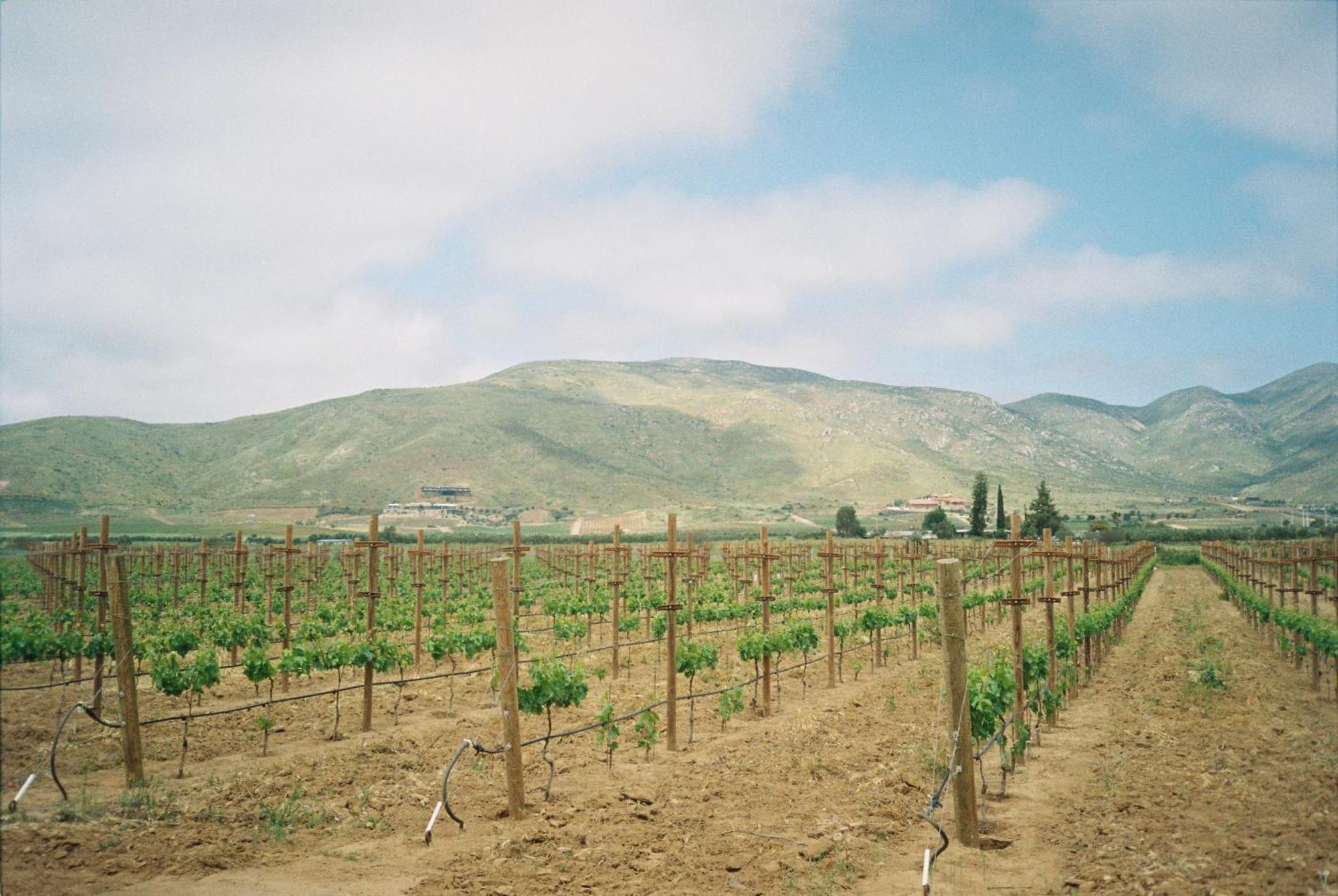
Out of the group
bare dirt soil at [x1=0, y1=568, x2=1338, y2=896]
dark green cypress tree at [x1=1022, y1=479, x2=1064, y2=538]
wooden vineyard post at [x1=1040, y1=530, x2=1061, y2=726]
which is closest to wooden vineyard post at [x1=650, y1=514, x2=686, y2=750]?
bare dirt soil at [x1=0, y1=568, x2=1338, y2=896]

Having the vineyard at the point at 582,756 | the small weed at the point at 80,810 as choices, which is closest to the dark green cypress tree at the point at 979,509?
the vineyard at the point at 582,756

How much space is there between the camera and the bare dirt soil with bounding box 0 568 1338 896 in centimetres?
649

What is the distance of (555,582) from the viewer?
42.9 m

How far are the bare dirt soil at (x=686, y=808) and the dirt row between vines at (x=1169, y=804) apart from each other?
0.04 m

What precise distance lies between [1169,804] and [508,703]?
22.4 feet

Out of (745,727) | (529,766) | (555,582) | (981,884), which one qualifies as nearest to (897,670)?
(745,727)

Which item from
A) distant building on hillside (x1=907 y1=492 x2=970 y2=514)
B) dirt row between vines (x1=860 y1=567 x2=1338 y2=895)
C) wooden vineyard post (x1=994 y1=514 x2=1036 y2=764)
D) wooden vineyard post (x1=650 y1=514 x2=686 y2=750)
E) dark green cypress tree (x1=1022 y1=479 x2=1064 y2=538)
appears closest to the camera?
dirt row between vines (x1=860 y1=567 x2=1338 y2=895)

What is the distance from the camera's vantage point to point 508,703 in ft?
28.6

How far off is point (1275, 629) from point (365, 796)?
27.6 meters

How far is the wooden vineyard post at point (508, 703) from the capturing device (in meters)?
8.65

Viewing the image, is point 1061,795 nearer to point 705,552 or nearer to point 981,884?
point 981,884

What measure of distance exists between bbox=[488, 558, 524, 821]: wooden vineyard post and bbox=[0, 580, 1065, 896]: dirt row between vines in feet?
0.83

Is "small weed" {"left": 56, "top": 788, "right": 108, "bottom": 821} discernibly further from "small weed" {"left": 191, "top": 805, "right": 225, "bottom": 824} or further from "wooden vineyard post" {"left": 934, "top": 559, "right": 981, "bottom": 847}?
"wooden vineyard post" {"left": 934, "top": 559, "right": 981, "bottom": 847}

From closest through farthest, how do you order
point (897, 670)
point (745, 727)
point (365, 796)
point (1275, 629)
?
point (365, 796)
point (745, 727)
point (897, 670)
point (1275, 629)
